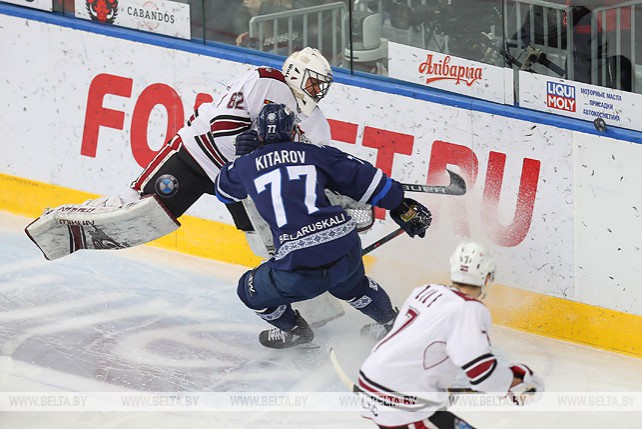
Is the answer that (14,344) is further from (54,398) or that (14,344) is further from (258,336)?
(258,336)

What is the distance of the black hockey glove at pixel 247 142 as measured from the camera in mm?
4734

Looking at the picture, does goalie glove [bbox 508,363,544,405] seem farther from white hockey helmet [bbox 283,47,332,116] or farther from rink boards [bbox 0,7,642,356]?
white hockey helmet [bbox 283,47,332,116]

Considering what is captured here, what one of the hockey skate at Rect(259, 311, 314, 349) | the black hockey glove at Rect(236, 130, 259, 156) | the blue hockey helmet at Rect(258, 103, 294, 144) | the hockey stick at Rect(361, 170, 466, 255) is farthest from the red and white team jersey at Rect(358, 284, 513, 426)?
the hockey skate at Rect(259, 311, 314, 349)

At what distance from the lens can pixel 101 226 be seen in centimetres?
535

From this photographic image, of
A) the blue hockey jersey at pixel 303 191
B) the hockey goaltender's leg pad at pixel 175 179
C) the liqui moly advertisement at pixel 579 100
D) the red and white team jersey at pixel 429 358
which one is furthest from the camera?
the hockey goaltender's leg pad at pixel 175 179

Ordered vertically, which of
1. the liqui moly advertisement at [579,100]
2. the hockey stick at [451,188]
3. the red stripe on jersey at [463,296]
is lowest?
the hockey stick at [451,188]

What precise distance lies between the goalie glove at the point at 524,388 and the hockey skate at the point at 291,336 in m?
1.71

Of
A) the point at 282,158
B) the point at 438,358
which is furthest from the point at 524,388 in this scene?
the point at 282,158

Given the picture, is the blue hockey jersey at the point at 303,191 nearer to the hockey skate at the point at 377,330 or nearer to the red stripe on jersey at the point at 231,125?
the red stripe on jersey at the point at 231,125

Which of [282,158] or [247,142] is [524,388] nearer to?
[282,158]

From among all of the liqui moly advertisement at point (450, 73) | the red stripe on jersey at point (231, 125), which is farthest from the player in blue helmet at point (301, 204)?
the liqui moly advertisement at point (450, 73)

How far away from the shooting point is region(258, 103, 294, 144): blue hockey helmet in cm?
453

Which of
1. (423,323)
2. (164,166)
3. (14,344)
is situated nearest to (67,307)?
(14,344)

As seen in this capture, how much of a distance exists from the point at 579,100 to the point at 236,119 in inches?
55.6
